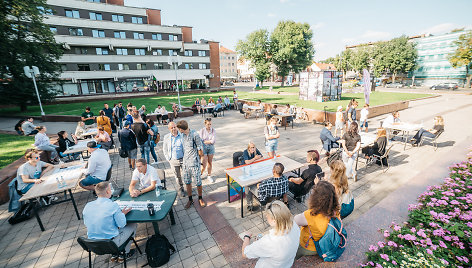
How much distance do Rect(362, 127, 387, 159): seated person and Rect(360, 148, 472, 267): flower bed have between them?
2.74 metres

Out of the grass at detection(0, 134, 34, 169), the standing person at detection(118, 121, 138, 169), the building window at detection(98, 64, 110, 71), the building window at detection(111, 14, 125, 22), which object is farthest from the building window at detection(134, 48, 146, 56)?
the standing person at detection(118, 121, 138, 169)

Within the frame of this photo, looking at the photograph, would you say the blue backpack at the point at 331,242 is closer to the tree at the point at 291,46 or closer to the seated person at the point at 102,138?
the seated person at the point at 102,138

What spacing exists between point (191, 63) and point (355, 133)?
43.3 metres

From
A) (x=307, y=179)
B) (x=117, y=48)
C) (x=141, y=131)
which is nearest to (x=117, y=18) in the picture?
(x=117, y=48)

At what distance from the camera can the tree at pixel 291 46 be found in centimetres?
3916

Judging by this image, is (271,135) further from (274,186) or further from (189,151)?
(189,151)

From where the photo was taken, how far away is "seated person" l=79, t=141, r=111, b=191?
4.86 meters

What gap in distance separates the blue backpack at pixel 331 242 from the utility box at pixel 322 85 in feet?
60.7

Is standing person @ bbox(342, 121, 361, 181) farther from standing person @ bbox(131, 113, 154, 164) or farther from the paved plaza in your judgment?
standing person @ bbox(131, 113, 154, 164)

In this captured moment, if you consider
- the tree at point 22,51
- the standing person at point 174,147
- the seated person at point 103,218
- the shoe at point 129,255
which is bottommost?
the shoe at point 129,255

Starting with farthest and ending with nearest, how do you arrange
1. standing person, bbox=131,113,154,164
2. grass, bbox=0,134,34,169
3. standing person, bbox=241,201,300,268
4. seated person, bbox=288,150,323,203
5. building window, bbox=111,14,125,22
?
building window, bbox=111,14,125,22
grass, bbox=0,134,34,169
standing person, bbox=131,113,154,164
seated person, bbox=288,150,323,203
standing person, bbox=241,201,300,268

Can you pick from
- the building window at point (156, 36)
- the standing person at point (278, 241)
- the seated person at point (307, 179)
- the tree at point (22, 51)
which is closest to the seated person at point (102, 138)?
the seated person at point (307, 179)

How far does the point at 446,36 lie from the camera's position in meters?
47.3

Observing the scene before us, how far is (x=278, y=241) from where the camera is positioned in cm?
215
